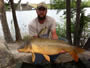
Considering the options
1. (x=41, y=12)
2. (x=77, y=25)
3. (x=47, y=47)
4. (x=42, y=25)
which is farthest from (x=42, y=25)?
(x=77, y=25)

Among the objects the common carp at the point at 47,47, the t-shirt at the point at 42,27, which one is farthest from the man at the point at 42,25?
the common carp at the point at 47,47

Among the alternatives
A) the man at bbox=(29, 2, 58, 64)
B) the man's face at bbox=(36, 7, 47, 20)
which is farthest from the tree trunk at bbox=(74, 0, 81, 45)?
the man's face at bbox=(36, 7, 47, 20)

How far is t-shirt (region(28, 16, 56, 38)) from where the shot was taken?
5.66 feet

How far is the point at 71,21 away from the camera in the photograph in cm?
285

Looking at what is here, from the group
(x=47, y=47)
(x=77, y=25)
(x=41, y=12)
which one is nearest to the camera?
(x=47, y=47)

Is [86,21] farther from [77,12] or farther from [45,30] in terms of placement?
[45,30]

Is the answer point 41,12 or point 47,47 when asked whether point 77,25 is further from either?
point 47,47

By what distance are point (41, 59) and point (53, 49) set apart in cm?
70

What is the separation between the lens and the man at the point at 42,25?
1.70 meters

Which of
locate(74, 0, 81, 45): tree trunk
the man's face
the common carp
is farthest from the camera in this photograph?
locate(74, 0, 81, 45): tree trunk

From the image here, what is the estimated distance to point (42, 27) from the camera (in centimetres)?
174

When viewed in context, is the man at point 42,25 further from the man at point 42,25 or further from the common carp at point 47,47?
the common carp at point 47,47

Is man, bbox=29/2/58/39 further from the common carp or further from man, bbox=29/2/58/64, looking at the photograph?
the common carp

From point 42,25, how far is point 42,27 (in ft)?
0.07
